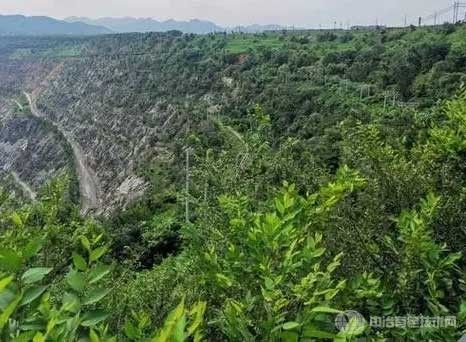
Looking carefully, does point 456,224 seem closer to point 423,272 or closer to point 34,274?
point 423,272

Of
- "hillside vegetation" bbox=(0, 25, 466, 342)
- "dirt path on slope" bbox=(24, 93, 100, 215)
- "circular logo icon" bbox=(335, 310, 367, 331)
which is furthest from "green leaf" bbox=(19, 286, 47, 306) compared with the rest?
"dirt path on slope" bbox=(24, 93, 100, 215)

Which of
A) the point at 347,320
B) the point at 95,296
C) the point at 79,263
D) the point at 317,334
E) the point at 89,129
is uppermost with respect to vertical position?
the point at 79,263

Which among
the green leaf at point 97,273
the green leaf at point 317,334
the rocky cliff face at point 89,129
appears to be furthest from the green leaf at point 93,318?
the rocky cliff face at point 89,129

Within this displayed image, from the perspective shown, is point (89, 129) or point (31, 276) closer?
point (31, 276)

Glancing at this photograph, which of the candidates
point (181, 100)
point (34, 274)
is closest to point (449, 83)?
point (181, 100)

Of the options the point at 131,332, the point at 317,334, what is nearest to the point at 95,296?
the point at 131,332

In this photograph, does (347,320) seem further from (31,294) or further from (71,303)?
(31,294)

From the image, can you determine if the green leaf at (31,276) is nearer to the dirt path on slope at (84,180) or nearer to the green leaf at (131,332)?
the green leaf at (131,332)
